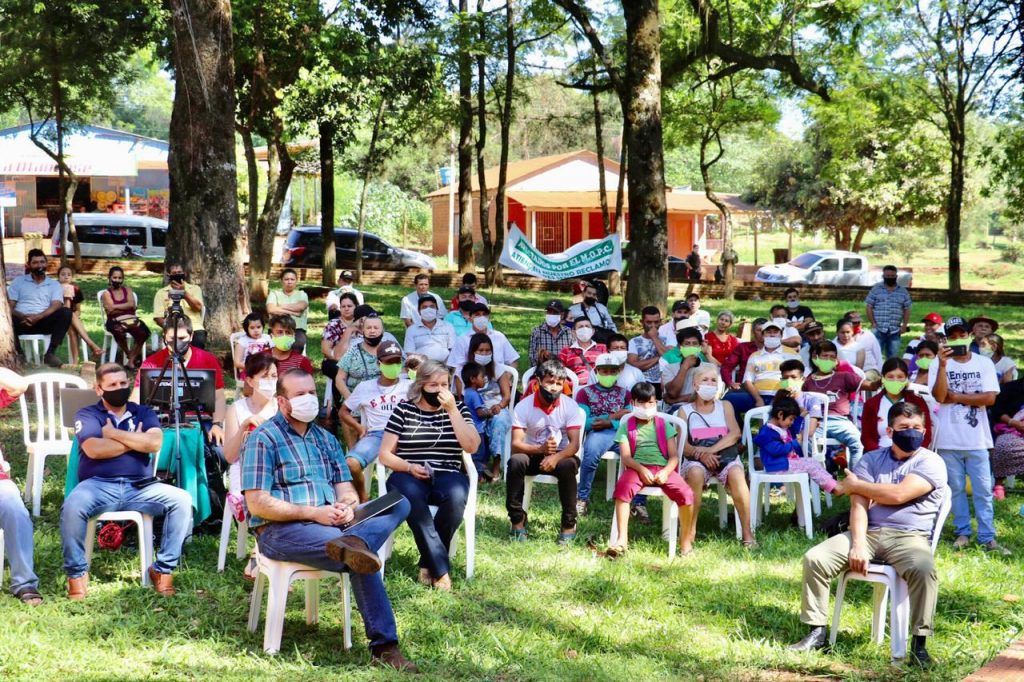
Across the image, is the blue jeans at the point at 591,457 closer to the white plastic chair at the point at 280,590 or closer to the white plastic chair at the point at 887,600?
the white plastic chair at the point at 887,600

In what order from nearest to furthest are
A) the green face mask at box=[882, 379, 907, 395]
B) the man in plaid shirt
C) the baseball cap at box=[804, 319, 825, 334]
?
1. the green face mask at box=[882, 379, 907, 395]
2. the man in plaid shirt
3. the baseball cap at box=[804, 319, 825, 334]

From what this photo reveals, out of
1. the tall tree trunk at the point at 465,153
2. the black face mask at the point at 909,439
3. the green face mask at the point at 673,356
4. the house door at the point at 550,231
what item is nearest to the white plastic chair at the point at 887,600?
the black face mask at the point at 909,439

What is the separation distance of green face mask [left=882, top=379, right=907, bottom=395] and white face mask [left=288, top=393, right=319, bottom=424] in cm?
493

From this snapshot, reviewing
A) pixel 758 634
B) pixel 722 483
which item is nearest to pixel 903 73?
pixel 722 483

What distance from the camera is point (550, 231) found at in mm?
46344

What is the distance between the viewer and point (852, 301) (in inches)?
1118

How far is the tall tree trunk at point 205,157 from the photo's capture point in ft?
41.5

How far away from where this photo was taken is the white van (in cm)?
2972

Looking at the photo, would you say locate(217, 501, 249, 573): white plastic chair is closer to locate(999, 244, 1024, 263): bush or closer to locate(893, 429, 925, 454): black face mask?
locate(893, 429, 925, 454): black face mask

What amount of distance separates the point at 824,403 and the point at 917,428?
10.2 ft

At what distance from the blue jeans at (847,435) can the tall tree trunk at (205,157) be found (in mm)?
7052

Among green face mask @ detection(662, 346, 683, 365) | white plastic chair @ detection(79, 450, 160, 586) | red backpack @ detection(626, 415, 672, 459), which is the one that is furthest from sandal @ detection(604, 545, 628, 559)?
green face mask @ detection(662, 346, 683, 365)

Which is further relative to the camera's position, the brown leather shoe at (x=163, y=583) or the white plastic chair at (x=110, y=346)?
the white plastic chair at (x=110, y=346)

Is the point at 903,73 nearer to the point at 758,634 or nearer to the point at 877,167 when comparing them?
the point at 877,167
